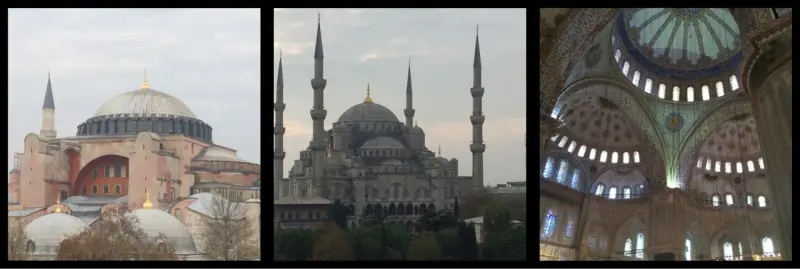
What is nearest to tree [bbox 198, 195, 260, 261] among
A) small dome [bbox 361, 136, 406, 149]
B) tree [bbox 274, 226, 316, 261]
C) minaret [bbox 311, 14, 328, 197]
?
tree [bbox 274, 226, 316, 261]

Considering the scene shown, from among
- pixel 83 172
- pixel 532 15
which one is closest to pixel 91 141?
pixel 83 172

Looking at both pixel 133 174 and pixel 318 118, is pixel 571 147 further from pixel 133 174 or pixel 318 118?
pixel 133 174

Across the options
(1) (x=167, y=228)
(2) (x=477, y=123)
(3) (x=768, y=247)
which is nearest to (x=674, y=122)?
(3) (x=768, y=247)

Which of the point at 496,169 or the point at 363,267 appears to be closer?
the point at 363,267

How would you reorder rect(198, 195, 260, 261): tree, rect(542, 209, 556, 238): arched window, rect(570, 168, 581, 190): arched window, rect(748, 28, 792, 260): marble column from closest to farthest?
rect(748, 28, 792, 260): marble column → rect(542, 209, 556, 238): arched window → rect(570, 168, 581, 190): arched window → rect(198, 195, 260, 261): tree

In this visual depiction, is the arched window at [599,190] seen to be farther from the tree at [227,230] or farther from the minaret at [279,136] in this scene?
the tree at [227,230]

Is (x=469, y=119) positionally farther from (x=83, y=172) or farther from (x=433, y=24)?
(x=83, y=172)

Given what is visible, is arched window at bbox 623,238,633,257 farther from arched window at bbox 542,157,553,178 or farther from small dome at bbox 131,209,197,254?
small dome at bbox 131,209,197,254
